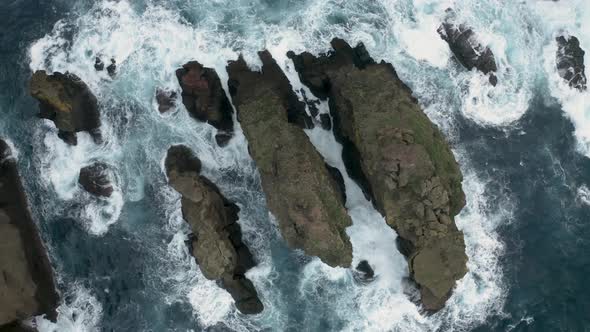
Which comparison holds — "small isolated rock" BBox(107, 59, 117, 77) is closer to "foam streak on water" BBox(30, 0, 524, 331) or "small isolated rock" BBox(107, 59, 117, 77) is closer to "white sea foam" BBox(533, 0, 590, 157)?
"foam streak on water" BBox(30, 0, 524, 331)

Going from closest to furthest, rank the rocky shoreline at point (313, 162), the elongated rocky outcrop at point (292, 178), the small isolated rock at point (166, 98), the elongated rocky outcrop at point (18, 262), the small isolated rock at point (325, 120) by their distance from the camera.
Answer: the rocky shoreline at point (313, 162) < the elongated rocky outcrop at point (292, 178) < the elongated rocky outcrop at point (18, 262) < the small isolated rock at point (325, 120) < the small isolated rock at point (166, 98)

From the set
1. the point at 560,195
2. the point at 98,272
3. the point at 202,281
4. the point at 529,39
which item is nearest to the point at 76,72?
the point at 98,272

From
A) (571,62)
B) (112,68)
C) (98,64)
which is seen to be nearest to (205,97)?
(112,68)

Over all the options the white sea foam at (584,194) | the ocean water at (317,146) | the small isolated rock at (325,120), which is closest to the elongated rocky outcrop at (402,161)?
the small isolated rock at (325,120)

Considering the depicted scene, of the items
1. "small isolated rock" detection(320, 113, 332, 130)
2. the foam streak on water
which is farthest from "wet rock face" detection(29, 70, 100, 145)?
"small isolated rock" detection(320, 113, 332, 130)

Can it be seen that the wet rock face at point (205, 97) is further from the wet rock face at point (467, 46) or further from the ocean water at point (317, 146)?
the wet rock face at point (467, 46)
